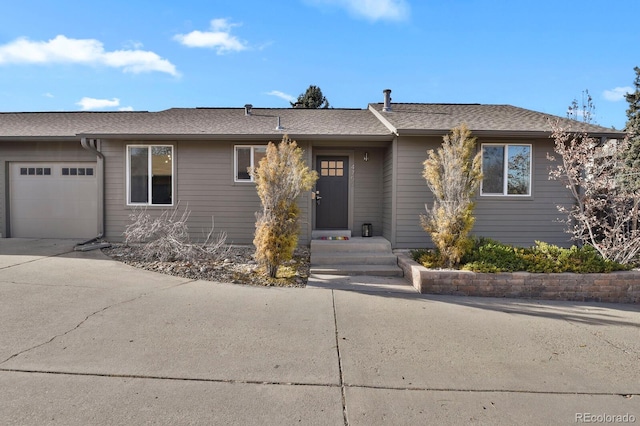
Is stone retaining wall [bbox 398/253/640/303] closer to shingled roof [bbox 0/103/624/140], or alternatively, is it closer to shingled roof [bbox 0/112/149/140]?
shingled roof [bbox 0/103/624/140]

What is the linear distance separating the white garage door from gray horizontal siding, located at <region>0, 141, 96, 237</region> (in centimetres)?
14

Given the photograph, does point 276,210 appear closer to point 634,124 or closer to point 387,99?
point 387,99

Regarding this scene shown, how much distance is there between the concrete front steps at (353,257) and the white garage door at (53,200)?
6361 mm

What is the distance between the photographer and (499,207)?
8.12 metres

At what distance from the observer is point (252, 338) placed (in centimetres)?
368

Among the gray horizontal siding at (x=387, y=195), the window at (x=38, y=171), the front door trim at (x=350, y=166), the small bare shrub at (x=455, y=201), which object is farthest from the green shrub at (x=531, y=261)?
the window at (x=38, y=171)

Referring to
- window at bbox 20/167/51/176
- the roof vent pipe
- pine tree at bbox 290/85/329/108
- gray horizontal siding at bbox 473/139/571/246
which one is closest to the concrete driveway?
gray horizontal siding at bbox 473/139/571/246

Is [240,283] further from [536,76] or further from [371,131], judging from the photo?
[536,76]

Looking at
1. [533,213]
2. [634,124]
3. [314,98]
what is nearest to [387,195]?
[533,213]

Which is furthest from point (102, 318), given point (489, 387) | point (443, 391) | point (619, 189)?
point (619, 189)

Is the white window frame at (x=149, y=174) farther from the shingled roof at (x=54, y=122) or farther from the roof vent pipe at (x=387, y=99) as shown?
the roof vent pipe at (x=387, y=99)

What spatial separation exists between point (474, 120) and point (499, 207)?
89.5 inches

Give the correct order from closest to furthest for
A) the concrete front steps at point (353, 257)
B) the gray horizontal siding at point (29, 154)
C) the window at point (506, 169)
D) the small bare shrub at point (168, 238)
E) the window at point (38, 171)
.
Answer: the concrete front steps at point (353, 257), the small bare shrub at point (168, 238), the window at point (506, 169), the gray horizontal siding at point (29, 154), the window at point (38, 171)

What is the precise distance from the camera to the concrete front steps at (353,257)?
6793 millimetres
